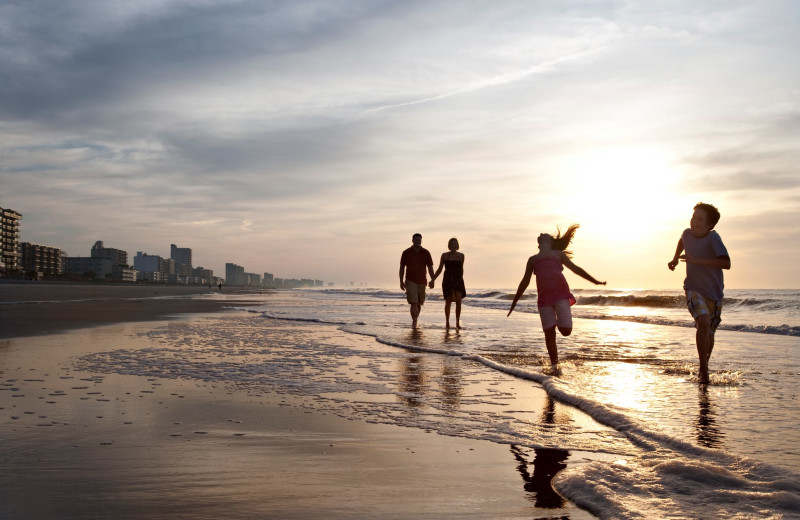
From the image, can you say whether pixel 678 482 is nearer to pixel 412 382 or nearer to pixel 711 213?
pixel 412 382

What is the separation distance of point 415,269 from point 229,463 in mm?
11643

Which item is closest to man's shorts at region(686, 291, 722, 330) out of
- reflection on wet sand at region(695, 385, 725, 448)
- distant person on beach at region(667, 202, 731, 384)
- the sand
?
distant person on beach at region(667, 202, 731, 384)

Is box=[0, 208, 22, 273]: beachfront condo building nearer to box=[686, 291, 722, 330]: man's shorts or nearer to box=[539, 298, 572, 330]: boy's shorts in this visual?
box=[539, 298, 572, 330]: boy's shorts

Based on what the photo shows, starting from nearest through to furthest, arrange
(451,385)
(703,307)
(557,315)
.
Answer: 1. (451,385)
2. (703,307)
3. (557,315)

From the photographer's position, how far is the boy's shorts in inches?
308

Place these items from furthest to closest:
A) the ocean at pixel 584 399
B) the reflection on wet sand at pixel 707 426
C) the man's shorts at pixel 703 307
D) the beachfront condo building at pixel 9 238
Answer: the beachfront condo building at pixel 9 238, the man's shorts at pixel 703 307, the reflection on wet sand at pixel 707 426, the ocean at pixel 584 399

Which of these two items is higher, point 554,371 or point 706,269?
point 706,269

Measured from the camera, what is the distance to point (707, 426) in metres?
4.41

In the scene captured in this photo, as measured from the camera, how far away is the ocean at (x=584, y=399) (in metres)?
3.07

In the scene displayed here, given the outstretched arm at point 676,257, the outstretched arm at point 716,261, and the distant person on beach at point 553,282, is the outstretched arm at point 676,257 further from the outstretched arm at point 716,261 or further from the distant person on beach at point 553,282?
the distant person on beach at point 553,282

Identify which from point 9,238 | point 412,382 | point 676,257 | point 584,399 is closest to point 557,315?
point 676,257

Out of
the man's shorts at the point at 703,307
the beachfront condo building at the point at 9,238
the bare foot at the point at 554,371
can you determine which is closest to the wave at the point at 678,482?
the bare foot at the point at 554,371

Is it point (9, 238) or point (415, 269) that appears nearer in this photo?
point (415, 269)

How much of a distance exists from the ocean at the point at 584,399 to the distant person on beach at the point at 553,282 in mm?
515
